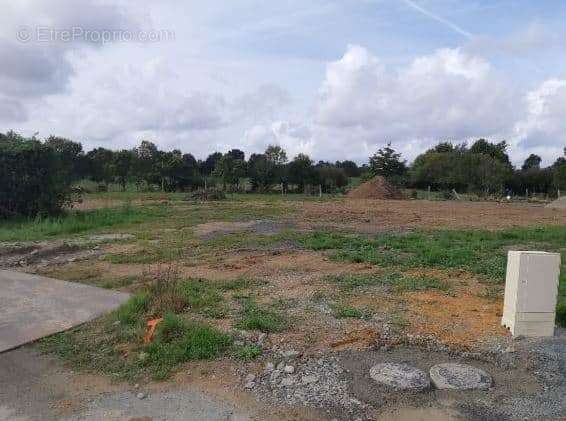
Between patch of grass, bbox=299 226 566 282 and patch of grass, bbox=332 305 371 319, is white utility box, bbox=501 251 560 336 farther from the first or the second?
patch of grass, bbox=299 226 566 282

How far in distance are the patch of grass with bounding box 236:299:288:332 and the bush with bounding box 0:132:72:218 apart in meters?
13.5

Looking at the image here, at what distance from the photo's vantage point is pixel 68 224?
15266 mm

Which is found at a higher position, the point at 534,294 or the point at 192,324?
the point at 534,294

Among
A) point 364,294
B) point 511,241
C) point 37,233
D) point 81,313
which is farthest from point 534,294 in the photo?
point 37,233

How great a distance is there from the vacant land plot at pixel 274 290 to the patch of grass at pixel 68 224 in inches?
4.5

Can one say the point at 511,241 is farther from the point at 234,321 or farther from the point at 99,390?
the point at 99,390

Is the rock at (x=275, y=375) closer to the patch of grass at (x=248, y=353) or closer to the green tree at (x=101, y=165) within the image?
the patch of grass at (x=248, y=353)

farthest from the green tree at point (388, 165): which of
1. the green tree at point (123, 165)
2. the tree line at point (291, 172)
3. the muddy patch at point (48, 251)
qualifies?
the muddy patch at point (48, 251)

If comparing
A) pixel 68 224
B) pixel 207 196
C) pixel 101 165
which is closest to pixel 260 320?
pixel 68 224

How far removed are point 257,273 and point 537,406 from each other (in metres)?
5.07

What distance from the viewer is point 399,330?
17.6 ft

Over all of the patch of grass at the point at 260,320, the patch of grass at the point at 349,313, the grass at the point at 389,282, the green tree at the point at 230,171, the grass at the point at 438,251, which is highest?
the green tree at the point at 230,171

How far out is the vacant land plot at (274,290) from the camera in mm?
5008

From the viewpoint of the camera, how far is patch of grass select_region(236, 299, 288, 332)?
17.7 ft
